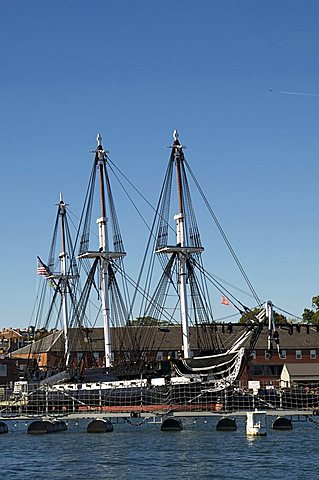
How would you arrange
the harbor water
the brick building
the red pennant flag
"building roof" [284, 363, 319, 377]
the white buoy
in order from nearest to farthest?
the harbor water → the white buoy → the red pennant flag → "building roof" [284, 363, 319, 377] → the brick building

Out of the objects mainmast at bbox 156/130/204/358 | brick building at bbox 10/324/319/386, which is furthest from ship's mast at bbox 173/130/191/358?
brick building at bbox 10/324/319/386

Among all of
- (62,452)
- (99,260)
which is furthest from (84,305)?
(62,452)

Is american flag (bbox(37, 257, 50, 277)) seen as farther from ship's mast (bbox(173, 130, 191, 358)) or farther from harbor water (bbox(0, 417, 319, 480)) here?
harbor water (bbox(0, 417, 319, 480))

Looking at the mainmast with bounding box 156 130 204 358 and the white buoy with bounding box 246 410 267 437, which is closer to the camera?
the white buoy with bounding box 246 410 267 437

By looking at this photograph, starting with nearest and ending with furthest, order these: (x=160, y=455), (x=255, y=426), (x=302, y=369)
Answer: (x=160, y=455)
(x=255, y=426)
(x=302, y=369)

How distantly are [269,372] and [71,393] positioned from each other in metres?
49.5

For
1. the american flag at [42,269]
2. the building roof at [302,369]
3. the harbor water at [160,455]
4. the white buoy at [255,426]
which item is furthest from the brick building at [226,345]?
the white buoy at [255,426]

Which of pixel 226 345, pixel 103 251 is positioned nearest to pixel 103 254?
pixel 103 251

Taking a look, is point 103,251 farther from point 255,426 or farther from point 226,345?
point 255,426

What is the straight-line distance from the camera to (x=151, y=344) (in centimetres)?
12638

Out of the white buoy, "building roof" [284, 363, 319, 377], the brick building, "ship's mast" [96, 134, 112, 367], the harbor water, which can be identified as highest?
"ship's mast" [96, 134, 112, 367]

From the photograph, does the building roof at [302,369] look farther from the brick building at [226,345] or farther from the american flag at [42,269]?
the american flag at [42,269]

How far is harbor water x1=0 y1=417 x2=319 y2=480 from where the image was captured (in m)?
41.3

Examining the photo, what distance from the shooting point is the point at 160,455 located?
47938 millimetres
